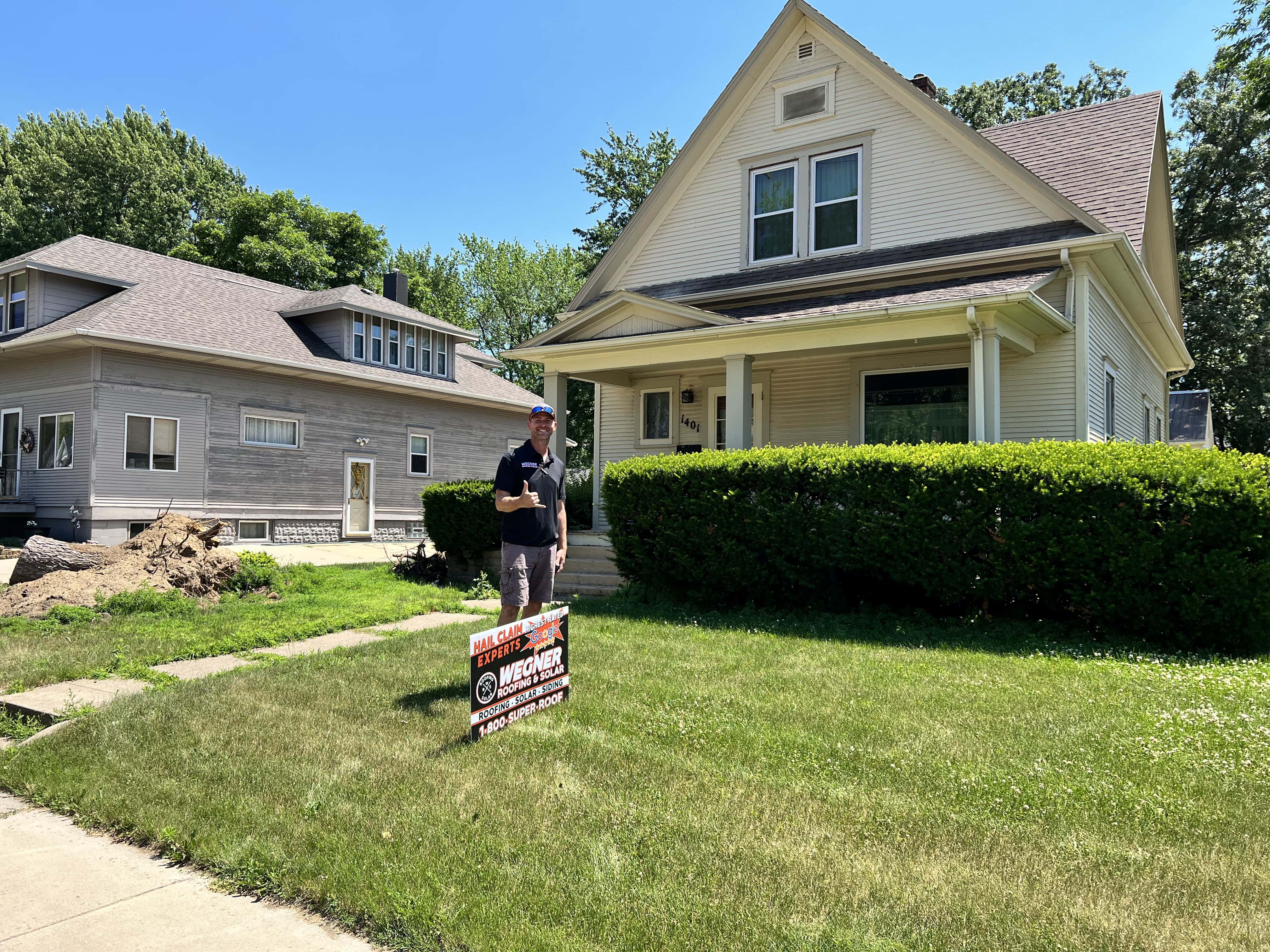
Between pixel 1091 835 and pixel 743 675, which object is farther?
pixel 743 675

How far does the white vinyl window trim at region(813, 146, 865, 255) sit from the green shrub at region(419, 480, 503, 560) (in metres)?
6.58

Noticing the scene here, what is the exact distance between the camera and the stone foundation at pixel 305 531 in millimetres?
20422

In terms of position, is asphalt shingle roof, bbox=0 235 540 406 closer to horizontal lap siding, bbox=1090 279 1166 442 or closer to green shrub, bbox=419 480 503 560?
green shrub, bbox=419 480 503 560

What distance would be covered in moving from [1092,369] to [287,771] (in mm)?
11702

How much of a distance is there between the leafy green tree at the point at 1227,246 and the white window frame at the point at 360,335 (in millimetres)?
27327

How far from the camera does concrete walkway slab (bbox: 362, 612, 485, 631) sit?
28.3ft

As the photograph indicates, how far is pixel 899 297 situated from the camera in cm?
1141

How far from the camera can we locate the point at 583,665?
6.46 m

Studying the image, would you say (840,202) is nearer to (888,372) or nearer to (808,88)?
(808,88)

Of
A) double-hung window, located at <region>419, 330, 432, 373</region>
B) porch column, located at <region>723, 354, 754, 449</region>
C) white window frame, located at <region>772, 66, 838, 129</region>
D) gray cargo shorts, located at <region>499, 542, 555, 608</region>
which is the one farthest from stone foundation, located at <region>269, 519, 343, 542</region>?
gray cargo shorts, located at <region>499, 542, 555, 608</region>

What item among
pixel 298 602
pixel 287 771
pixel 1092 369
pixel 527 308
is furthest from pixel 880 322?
pixel 527 308

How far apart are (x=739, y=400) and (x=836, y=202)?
415 cm

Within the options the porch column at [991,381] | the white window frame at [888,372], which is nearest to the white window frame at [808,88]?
the white window frame at [888,372]

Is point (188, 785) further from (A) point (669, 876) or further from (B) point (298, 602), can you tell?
(B) point (298, 602)
